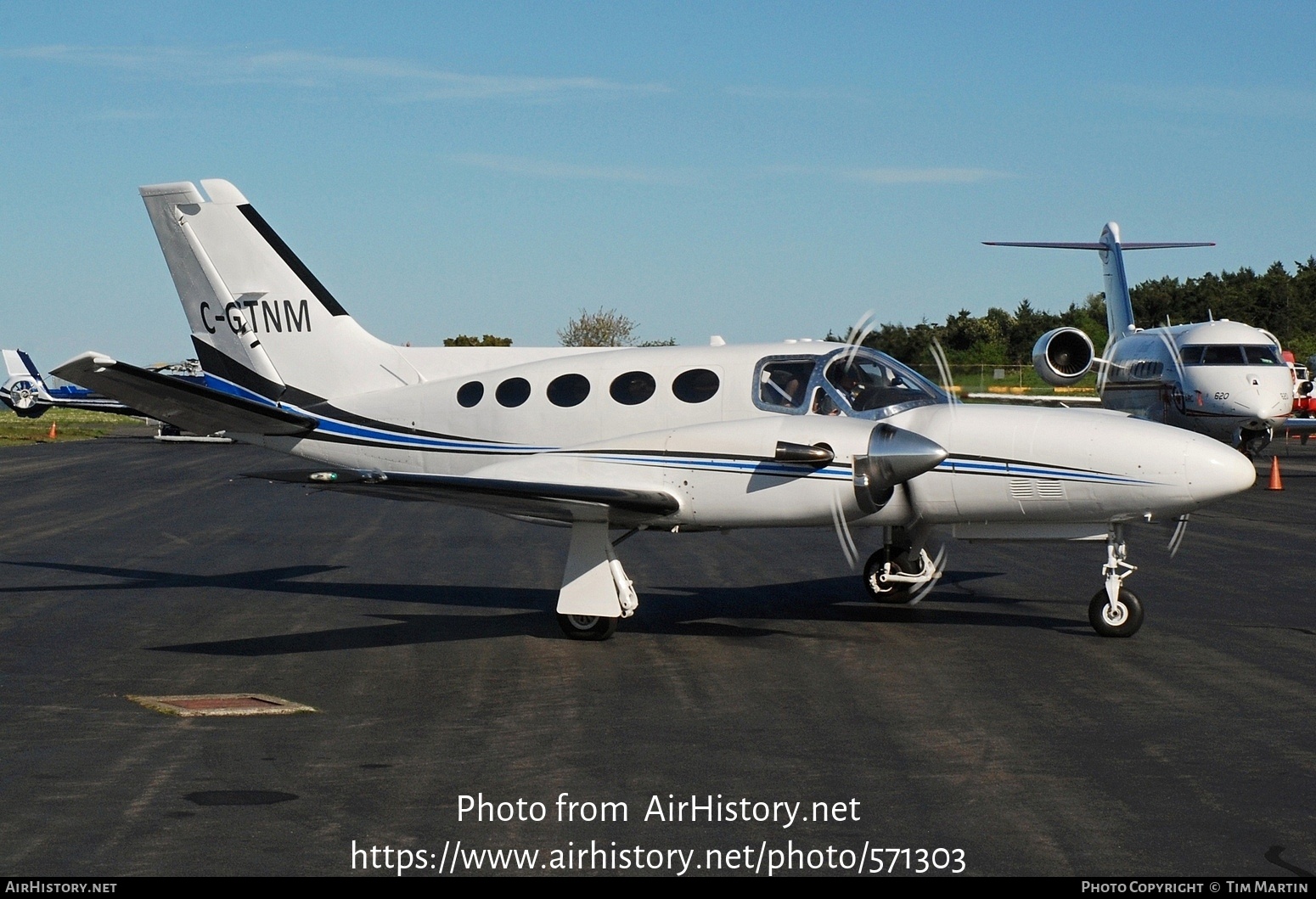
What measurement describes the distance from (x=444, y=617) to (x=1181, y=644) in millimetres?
6630

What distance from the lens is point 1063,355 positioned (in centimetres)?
3491

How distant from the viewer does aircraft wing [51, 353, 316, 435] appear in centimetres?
1134

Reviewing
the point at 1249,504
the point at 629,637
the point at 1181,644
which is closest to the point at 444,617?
the point at 629,637

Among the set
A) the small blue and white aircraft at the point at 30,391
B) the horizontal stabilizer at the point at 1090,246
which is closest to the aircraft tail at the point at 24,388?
the small blue and white aircraft at the point at 30,391

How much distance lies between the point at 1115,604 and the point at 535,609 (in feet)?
18.1

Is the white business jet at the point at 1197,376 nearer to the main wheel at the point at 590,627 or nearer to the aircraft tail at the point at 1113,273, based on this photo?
the aircraft tail at the point at 1113,273

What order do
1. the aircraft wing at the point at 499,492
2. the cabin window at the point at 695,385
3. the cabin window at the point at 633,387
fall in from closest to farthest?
the aircraft wing at the point at 499,492 < the cabin window at the point at 695,385 < the cabin window at the point at 633,387

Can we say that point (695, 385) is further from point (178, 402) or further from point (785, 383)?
point (178, 402)

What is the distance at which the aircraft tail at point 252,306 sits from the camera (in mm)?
15188

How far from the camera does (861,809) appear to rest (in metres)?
6.90

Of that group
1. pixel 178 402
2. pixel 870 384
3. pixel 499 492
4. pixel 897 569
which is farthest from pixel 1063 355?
pixel 178 402
